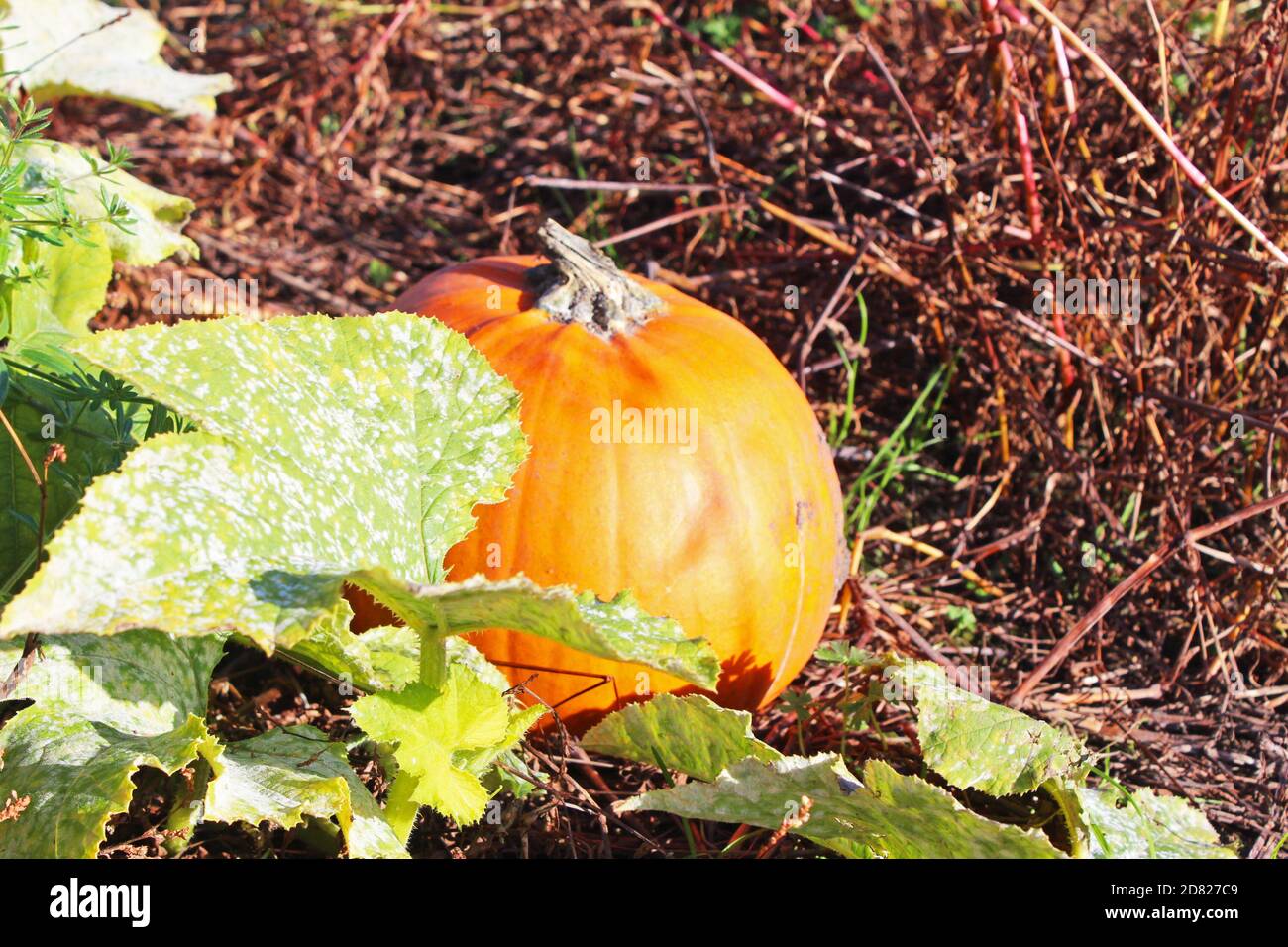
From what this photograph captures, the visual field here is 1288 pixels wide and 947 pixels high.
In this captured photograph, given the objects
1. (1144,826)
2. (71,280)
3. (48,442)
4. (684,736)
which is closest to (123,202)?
(71,280)

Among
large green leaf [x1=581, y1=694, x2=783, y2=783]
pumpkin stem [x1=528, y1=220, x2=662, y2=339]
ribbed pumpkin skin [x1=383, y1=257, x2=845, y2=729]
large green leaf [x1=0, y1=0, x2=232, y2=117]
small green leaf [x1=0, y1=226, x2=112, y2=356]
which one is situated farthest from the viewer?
large green leaf [x1=0, y1=0, x2=232, y2=117]

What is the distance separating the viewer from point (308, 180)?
382 centimetres

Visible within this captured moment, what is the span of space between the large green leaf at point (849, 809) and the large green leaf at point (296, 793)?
0.37 metres

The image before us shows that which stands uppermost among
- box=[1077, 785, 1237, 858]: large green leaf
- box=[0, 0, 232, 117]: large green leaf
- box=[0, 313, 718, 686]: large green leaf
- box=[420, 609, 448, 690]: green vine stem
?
box=[0, 0, 232, 117]: large green leaf

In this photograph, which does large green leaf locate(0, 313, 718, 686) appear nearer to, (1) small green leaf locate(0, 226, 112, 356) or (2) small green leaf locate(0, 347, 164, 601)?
(2) small green leaf locate(0, 347, 164, 601)

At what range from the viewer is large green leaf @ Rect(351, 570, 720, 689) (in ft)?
4.83

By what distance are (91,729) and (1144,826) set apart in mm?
1583

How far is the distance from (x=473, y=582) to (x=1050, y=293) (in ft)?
6.61

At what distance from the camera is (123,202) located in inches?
91.7

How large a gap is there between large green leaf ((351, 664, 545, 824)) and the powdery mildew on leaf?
0.17 metres

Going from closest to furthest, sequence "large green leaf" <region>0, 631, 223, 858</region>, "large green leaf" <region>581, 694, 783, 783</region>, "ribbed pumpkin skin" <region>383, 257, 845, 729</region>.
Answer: "large green leaf" <region>0, 631, 223, 858</region>
"large green leaf" <region>581, 694, 783, 783</region>
"ribbed pumpkin skin" <region>383, 257, 845, 729</region>

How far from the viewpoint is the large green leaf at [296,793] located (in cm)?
162

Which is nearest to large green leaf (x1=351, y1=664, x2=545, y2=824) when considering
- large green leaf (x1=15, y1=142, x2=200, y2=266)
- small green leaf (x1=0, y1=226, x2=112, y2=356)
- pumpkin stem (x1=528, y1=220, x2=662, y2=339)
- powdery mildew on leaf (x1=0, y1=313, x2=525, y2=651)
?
powdery mildew on leaf (x1=0, y1=313, x2=525, y2=651)

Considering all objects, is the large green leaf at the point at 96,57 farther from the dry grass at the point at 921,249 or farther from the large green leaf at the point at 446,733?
the large green leaf at the point at 446,733
